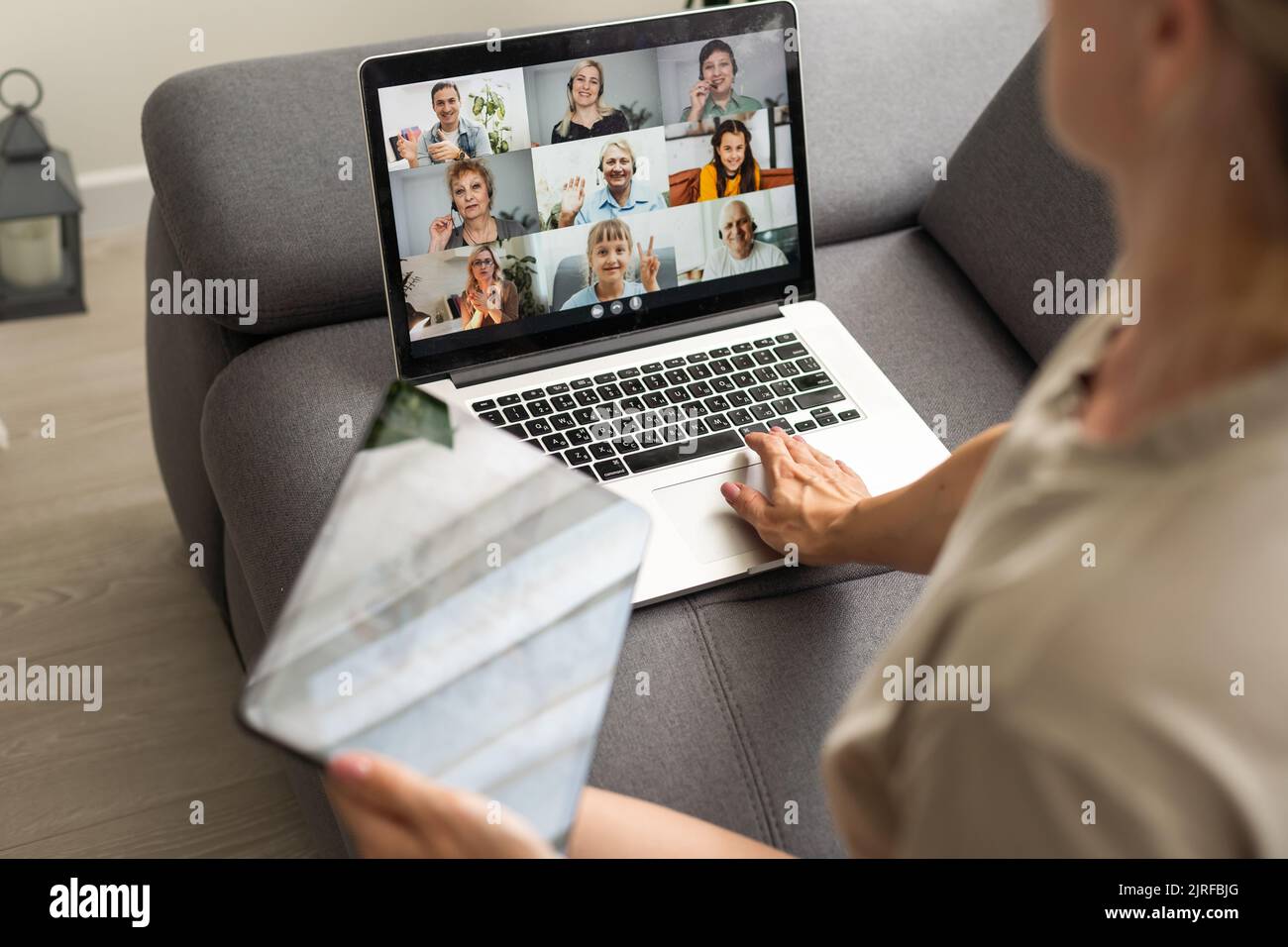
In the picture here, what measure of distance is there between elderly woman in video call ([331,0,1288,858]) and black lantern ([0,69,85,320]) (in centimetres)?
181

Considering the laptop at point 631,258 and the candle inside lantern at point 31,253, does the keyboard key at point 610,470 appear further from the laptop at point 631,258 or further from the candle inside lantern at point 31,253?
the candle inside lantern at point 31,253

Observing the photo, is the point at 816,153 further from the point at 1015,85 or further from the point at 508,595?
the point at 508,595

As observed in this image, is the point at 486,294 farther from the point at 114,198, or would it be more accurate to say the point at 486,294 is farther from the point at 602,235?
the point at 114,198

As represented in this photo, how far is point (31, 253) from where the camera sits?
77.8 inches

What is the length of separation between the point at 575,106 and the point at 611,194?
87 millimetres

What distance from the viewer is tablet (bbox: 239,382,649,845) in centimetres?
69

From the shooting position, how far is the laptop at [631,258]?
1.04 meters

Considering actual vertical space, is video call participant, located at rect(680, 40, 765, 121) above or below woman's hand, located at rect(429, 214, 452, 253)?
above

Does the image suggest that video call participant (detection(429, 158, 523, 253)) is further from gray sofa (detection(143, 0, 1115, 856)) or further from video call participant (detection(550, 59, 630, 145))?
gray sofa (detection(143, 0, 1115, 856))

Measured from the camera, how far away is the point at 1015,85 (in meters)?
1.28

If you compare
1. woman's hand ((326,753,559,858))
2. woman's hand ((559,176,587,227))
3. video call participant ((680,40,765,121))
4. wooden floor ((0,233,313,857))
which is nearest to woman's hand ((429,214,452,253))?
woman's hand ((559,176,587,227))

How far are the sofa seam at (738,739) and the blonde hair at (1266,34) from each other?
0.59 meters

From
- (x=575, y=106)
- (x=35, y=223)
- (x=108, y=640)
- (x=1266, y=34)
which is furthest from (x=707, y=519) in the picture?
(x=35, y=223)

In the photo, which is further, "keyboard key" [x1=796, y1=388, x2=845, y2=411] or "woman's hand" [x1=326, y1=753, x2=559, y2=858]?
"keyboard key" [x1=796, y1=388, x2=845, y2=411]
